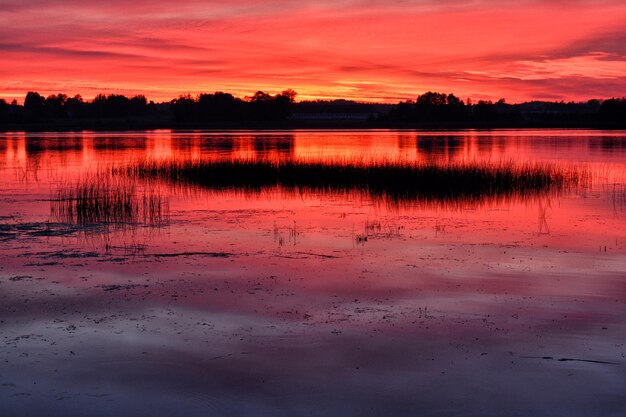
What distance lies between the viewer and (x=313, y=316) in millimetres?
9117

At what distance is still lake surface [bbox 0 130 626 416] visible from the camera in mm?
6598

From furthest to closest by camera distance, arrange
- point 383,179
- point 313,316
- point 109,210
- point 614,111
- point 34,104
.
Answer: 1. point 34,104
2. point 614,111
3. point 383,179
4. point 109,210
5. point 313,316

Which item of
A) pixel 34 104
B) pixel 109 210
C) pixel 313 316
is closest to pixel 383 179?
pixel 109 210

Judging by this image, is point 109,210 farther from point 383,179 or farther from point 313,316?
point 313,316

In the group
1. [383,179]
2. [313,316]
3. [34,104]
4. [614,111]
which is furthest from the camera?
[34,104]

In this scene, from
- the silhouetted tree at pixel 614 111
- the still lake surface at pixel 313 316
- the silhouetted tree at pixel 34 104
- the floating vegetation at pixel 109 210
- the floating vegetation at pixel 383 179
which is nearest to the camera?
the still lake surface at pixel 313 316

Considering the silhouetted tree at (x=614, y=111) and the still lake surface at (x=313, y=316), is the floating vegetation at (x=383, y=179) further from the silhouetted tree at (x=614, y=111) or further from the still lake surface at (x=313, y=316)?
the silhouetted tree at (x=614, y=111)

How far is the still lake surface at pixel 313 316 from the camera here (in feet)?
21.6

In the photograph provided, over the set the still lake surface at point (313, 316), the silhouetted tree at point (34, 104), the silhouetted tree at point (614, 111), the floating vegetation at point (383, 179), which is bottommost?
the still lake surface at point (313, 316)

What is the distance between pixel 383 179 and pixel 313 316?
1693 centimetres

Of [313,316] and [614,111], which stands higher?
[614,111]

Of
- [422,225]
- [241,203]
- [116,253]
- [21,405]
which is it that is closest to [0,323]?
[21,405]

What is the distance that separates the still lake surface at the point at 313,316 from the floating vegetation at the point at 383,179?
5.30m

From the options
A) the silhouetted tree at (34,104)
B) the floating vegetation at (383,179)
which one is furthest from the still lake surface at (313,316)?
the silhouetted tree at (34,104)
